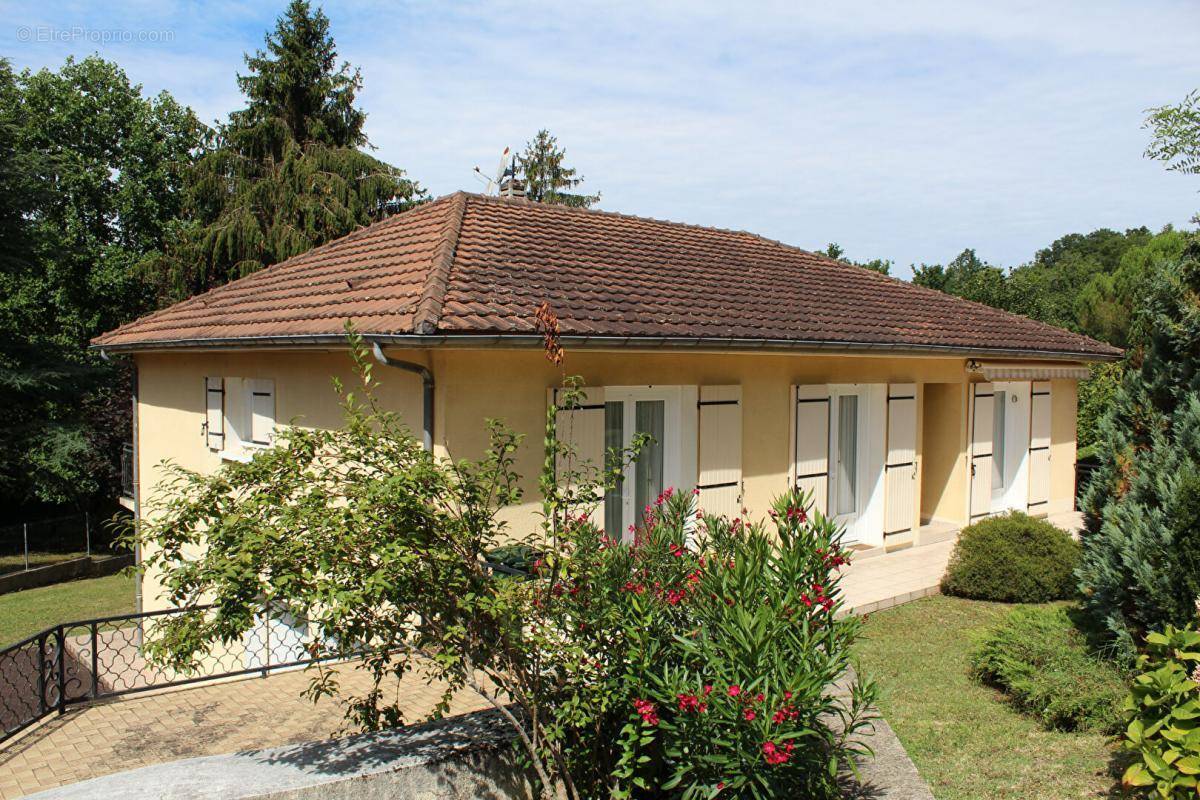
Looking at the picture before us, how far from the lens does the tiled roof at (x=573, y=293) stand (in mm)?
8109

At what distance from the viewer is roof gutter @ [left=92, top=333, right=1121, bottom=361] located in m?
6.87

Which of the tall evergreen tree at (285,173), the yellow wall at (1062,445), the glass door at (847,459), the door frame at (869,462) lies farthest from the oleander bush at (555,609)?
the tall evergreen tree at (285,173)

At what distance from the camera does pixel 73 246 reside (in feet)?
87.0

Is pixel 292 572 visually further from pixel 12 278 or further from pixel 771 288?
pixel 12 278

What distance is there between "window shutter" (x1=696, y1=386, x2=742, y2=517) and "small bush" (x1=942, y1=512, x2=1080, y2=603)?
8.60ft

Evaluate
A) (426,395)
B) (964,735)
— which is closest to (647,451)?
(426,395)

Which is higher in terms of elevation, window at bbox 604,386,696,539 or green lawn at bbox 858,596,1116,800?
window at bbox 604,386,696,539

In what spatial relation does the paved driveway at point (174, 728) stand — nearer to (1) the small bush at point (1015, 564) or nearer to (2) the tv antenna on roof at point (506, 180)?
(1) the small bush at point (1015, 564)

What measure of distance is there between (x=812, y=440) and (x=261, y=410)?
677 centimetres

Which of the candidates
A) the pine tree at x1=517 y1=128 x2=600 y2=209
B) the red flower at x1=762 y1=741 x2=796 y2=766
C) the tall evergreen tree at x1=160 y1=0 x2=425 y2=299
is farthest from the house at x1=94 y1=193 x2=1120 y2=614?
the pine tree at x1=517 y1=128 x2=600 y2=209

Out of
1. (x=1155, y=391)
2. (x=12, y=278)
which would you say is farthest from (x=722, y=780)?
(x=12, y=278)

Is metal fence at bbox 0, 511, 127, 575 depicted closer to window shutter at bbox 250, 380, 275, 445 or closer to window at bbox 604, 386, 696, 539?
window shutter at bbox 250, 380, 275, 445

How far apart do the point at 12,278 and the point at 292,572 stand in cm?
3020

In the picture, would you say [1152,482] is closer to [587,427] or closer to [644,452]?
[587,427]
